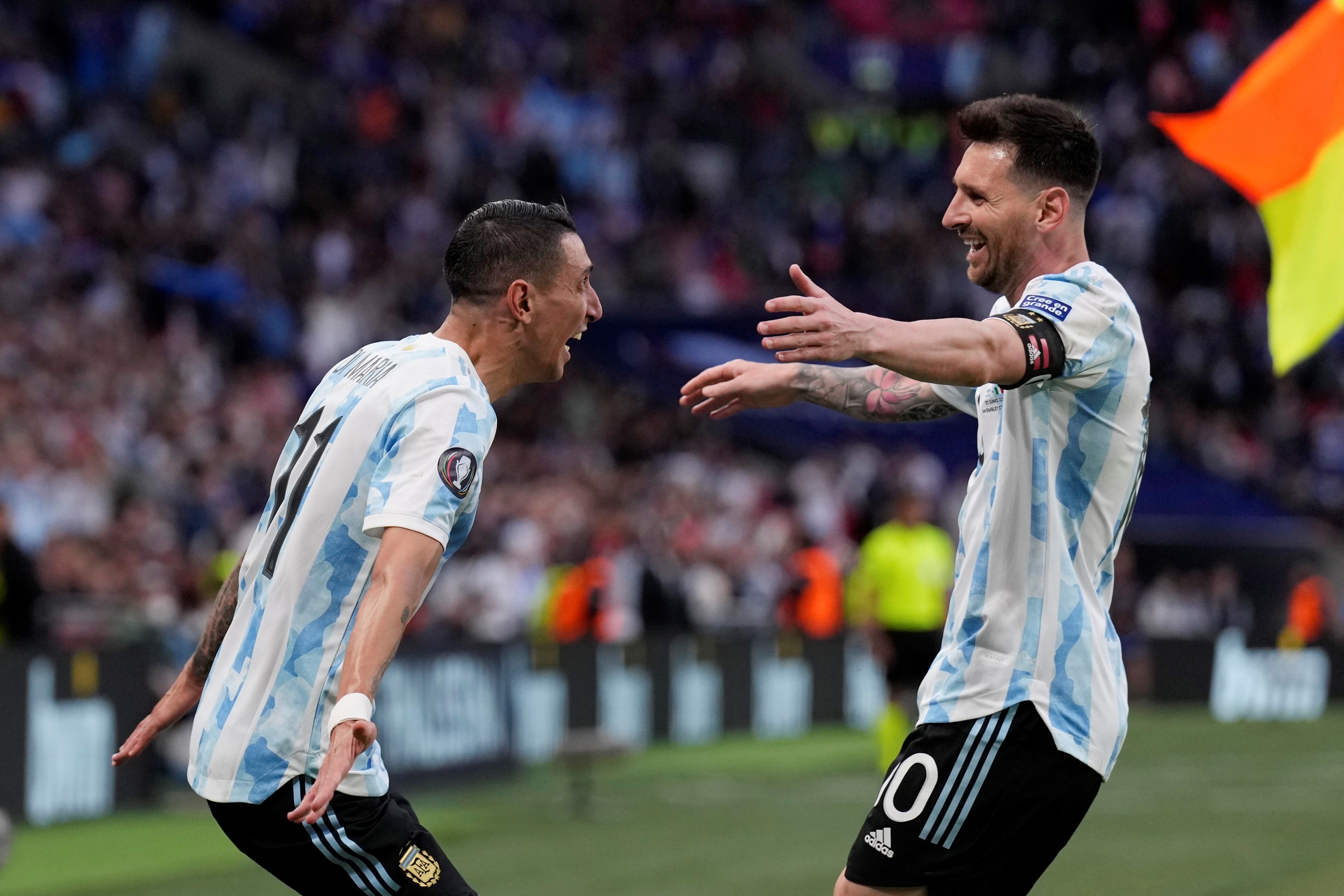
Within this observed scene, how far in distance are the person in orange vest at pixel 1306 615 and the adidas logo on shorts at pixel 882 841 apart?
1743 cm

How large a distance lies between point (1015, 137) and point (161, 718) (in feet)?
8.20

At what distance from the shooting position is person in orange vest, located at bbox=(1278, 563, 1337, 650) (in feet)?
67.4

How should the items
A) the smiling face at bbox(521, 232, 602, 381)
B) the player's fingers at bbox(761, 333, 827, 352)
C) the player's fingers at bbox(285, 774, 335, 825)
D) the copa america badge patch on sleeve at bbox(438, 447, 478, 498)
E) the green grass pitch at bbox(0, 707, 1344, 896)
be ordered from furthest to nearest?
the green grass pitch at bbox(0, 707, 1344, 896) → the smiling face at bbox(521, 232, 602, 381) → the copa america badge patch on sleeve at bbox(438, 447, 478, 498) → the player's fingers at bbox(761, 333, 827, 352) → the player's fingers at bbox(285, 774, 335, 825)

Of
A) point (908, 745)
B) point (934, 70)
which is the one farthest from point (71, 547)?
point (934, 70)

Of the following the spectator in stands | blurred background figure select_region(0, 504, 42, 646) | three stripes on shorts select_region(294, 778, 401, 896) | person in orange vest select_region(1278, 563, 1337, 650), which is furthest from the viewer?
the spectator in stands

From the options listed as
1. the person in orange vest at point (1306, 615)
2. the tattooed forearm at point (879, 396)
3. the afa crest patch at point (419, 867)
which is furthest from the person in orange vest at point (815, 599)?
the afa crest patch at point (419, 867)

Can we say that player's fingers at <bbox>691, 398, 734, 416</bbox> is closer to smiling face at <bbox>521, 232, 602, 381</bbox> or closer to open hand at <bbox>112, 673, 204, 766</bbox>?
smiling face at <bbox>521, 232, 602, 381</bbox>

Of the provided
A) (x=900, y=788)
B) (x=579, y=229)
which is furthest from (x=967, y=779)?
(x=579, y=229)

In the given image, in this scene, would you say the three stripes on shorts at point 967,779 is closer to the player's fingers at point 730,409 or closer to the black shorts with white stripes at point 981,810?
the black shorts with white stripes at point 981,810

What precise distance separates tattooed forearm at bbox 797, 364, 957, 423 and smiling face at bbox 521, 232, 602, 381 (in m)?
0.78

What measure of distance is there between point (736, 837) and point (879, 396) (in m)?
6.85

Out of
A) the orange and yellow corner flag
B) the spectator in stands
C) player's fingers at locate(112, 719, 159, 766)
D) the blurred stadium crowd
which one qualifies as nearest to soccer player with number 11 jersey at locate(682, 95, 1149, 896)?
player's fingers at locate(112, 719, 159, 766)

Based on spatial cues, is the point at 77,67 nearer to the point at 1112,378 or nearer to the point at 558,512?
the point at 558,512

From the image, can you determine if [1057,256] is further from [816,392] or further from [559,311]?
[559,311]
